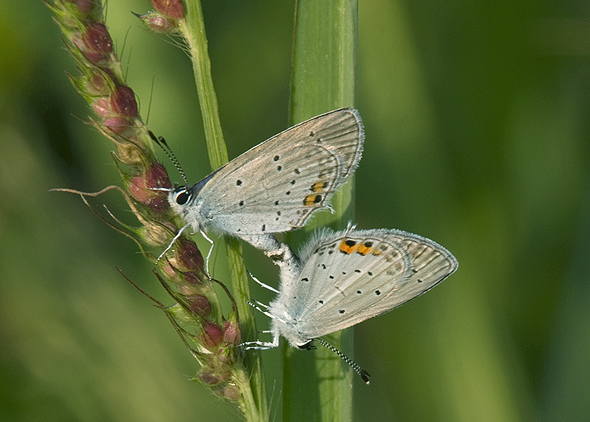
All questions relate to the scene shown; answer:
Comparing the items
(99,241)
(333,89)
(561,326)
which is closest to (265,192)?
(333,89)

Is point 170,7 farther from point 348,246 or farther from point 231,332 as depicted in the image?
point 348,246

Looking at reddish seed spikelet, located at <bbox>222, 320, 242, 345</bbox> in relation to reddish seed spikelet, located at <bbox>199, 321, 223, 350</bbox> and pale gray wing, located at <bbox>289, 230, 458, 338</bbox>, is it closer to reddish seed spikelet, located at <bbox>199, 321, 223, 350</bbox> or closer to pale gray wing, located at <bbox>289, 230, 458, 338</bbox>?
reddish seed spikelet, located at <bbox>199, 321, 223, 350</bbox>

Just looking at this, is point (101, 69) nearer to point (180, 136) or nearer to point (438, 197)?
point (180, 136)

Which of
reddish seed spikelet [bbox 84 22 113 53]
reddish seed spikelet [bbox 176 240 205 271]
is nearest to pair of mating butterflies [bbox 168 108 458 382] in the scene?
reddish seed spikelet [bbox 176 240 205 271]

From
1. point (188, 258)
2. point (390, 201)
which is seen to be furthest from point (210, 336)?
point (390, 201)

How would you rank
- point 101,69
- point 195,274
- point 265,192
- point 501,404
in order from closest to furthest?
point 101,69
point 195,274
point 265,192
point 501,404

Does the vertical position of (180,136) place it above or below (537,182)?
above
